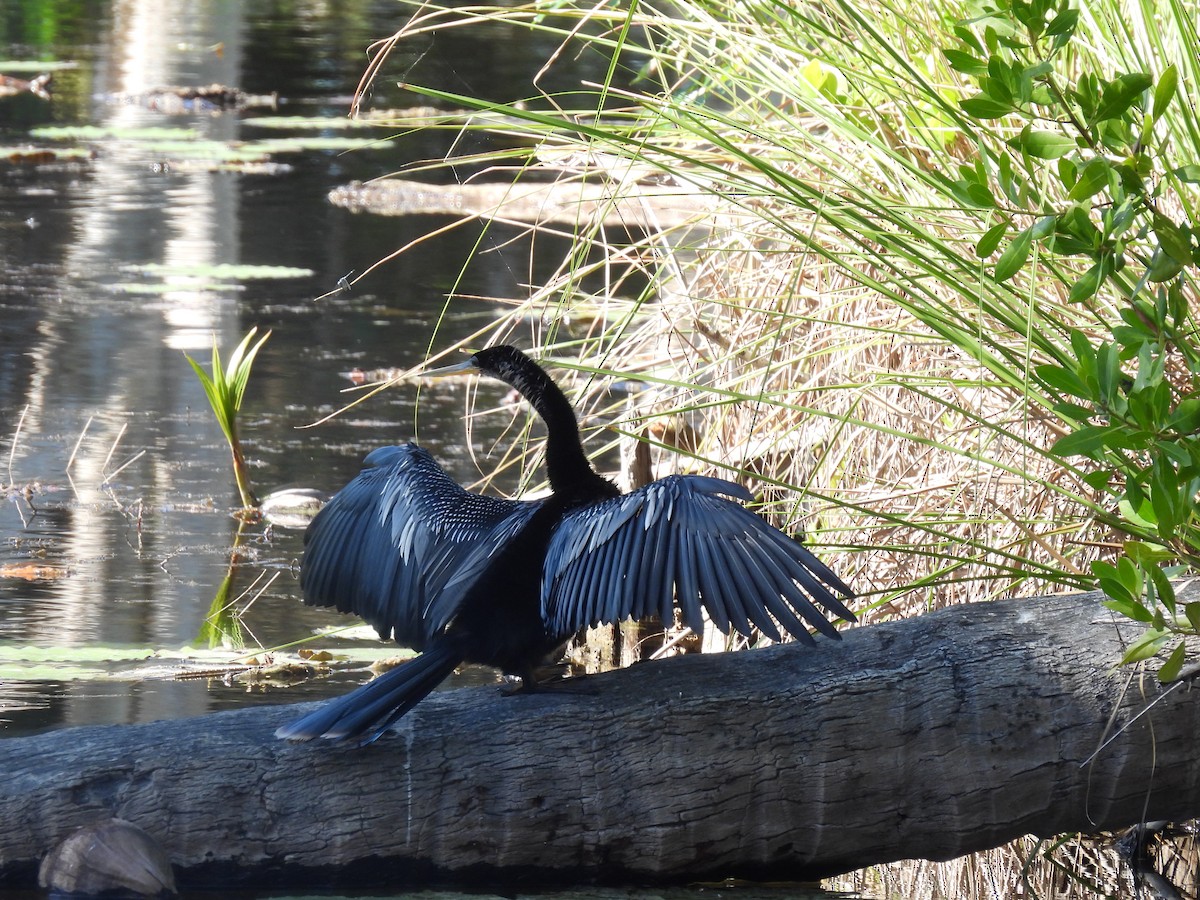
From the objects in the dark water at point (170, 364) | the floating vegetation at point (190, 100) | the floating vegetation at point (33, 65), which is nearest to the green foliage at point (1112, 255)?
the dark water at point (170, 364)

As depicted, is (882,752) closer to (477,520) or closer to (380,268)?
(477,520)

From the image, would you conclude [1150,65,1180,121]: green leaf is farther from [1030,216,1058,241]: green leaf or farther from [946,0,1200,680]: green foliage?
[1030,216,1058,241]: green leaf

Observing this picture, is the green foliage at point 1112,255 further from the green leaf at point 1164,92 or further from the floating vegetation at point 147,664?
the floating vegetation at point 147,664

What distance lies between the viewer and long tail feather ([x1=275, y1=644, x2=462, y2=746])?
2.41 m

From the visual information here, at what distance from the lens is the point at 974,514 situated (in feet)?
9.39

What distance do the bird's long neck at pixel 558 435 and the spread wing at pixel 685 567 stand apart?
30 centimetres

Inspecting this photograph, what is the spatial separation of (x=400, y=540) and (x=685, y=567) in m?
0.70

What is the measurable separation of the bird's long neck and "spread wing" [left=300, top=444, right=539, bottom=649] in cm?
9

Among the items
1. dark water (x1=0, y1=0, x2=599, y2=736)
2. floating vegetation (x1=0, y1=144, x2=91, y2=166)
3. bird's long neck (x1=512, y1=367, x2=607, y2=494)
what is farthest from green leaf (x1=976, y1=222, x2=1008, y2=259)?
floating vegetation (x1=0, y1=144, x2=91, y2=166)

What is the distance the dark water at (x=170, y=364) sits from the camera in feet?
11.8

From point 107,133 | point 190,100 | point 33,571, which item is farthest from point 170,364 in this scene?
point 190,100

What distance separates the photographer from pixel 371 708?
7.95 feet

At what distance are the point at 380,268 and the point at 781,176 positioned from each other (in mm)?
5090

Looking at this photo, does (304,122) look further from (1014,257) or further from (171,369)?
(1014,257)
